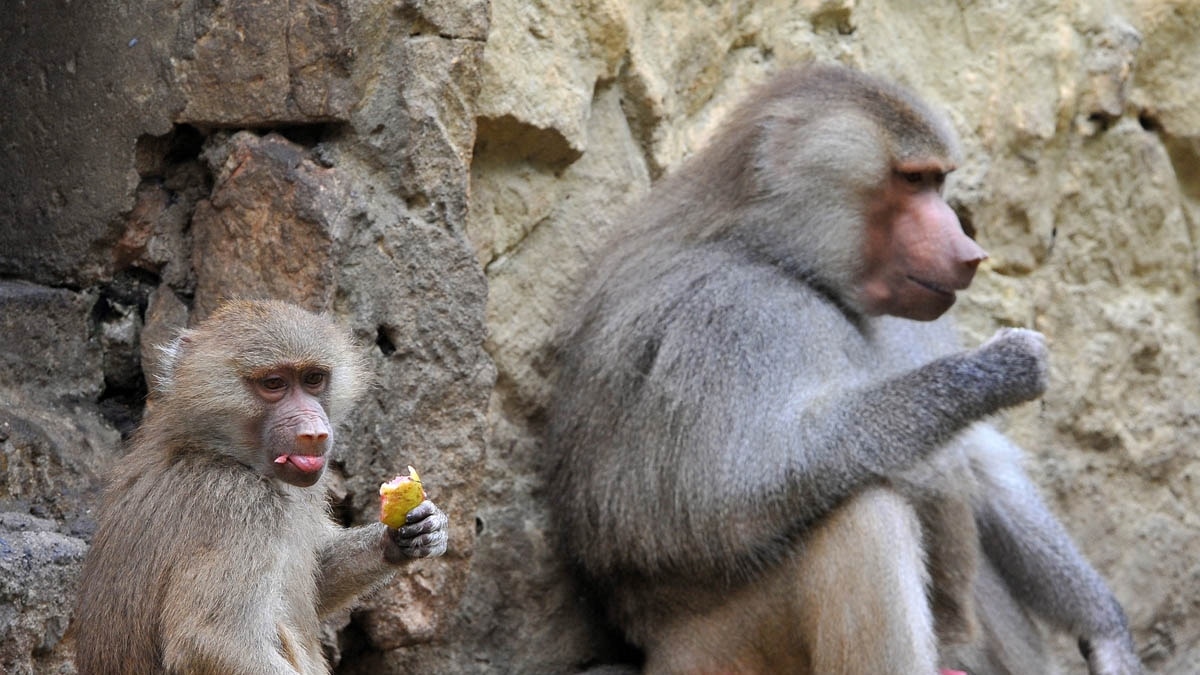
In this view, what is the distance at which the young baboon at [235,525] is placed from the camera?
2.79 m

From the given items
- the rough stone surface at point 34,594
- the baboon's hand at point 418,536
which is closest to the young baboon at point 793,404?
the baboon's hand at point 418,536

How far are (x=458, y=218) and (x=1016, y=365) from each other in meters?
1.52

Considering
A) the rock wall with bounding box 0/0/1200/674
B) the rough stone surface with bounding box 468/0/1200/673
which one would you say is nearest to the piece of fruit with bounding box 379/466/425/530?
the rock wall with bounding box 0/0/1200/674

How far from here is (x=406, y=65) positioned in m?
3.63

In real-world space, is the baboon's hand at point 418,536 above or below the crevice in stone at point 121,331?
below

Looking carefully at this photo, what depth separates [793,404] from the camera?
390cm

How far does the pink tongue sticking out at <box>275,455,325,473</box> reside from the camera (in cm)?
293

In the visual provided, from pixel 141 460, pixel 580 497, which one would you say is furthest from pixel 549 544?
pixel 141 460

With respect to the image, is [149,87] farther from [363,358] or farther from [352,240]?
[363,358]

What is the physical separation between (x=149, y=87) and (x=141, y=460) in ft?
3.19

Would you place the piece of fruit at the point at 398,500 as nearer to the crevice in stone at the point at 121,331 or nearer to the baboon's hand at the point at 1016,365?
the crevice in stone at the point at 121,331

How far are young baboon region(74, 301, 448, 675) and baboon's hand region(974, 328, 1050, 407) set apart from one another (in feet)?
5.44

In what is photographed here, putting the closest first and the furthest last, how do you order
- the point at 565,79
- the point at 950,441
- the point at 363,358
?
1. the point at 363,358
2. the point at 950,441
3. the point at 565,79

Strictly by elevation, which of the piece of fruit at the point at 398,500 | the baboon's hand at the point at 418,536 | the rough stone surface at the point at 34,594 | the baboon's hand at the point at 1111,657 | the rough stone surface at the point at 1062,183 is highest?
the rough stone surface at the point at 34,594
